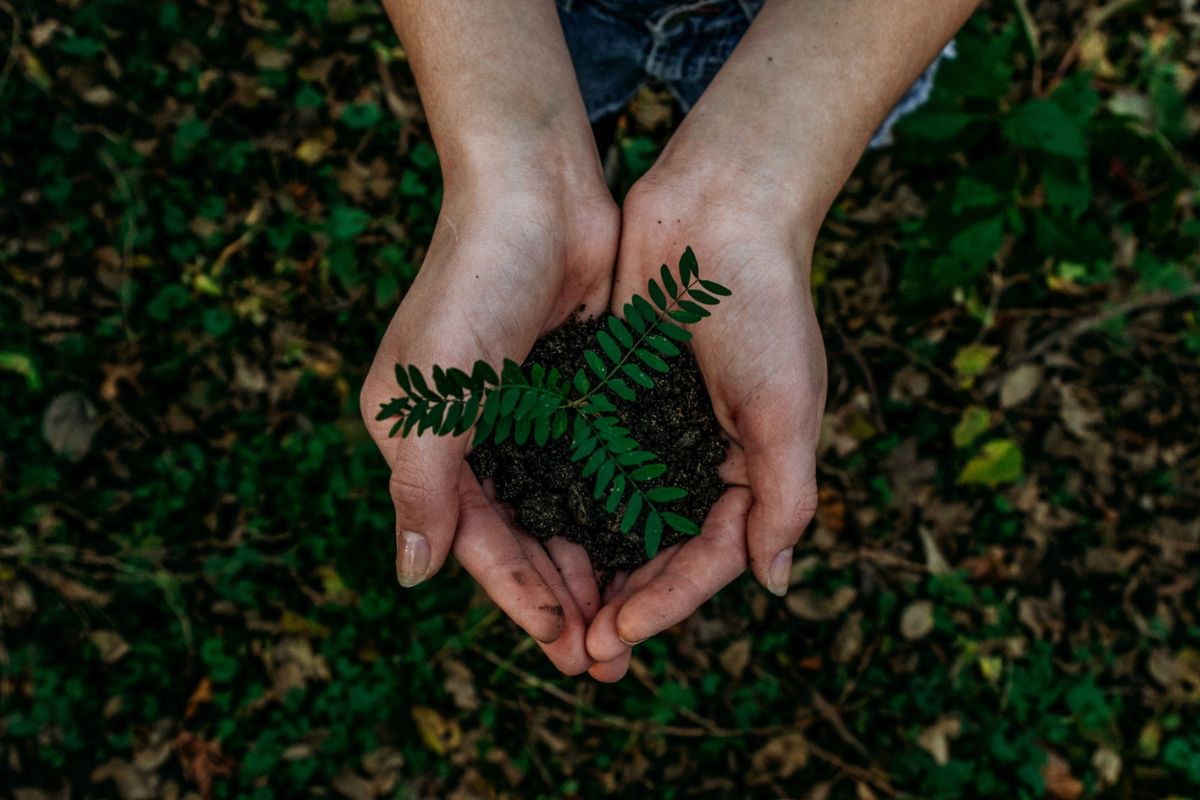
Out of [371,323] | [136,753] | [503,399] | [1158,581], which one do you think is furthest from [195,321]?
[1158,581]

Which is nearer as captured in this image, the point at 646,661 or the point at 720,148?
the point at 720,148

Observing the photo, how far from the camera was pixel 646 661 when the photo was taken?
12.3 ft

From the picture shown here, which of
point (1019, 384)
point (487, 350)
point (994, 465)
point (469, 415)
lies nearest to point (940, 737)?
point (994, 465)

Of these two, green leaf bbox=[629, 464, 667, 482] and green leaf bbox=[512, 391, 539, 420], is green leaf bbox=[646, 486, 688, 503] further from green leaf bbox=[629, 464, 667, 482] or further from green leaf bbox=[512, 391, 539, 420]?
green leaf bbox=[512, 391, 539, 420]

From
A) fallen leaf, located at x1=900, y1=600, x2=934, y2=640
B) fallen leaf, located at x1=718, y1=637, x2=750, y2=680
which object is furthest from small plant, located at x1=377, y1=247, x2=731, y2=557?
fallen leaf, located at x1=900, y1=600, x2=934, y2=640

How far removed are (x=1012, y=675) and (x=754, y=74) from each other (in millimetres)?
2721

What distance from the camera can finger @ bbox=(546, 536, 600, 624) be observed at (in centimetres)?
259

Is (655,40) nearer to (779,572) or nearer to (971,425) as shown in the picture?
(779,572)

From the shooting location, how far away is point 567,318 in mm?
2723

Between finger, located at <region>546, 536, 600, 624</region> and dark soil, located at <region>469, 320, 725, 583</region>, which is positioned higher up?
dark soil, located at <region>469, 320, 725, 583</region>

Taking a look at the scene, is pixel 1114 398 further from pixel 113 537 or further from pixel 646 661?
pixel 113 537

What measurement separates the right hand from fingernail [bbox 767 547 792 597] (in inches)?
19.5

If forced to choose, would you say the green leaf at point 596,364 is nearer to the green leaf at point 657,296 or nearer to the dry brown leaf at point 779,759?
the green leaf at point 657,296

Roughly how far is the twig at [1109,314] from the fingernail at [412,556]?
2950 mm
